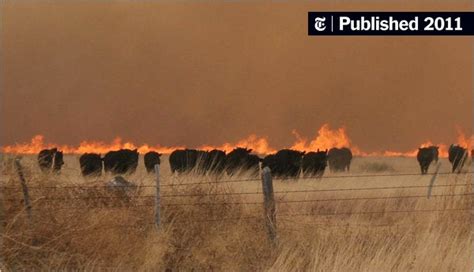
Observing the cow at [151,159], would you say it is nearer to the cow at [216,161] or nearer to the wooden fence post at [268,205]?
the cow at [216,161]

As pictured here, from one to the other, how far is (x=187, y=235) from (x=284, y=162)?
1019 inches

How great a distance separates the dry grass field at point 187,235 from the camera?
335 inches

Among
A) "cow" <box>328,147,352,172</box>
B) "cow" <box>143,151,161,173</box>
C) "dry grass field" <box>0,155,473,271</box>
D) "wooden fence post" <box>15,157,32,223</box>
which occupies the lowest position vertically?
"cow" <box>328,147,352,172</box>

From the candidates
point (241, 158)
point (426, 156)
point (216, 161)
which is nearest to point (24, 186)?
point (216, 161)

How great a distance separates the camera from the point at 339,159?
49.0 meters

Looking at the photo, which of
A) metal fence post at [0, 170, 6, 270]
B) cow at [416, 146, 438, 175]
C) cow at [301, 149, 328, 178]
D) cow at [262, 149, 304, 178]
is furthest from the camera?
cow at [416, 146, 438, 175]

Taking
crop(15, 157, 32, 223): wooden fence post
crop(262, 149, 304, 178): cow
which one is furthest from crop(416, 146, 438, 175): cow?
crop(15, 157, 32, 223): wooden fence post

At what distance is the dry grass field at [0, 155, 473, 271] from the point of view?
851 centimetres

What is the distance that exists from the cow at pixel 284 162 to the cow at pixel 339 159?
12.7 meters

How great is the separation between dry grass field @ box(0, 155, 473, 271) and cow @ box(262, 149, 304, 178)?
23.9 m

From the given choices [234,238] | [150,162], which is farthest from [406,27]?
[150,162]

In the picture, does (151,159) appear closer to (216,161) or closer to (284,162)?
(216,161)

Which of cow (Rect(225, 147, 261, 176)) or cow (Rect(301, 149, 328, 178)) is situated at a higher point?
cow (Rect(225, 147, 261, 176))

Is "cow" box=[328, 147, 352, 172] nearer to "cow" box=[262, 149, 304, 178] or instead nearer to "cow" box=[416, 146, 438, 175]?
"cow" box=[416, 146, 438, 175]
